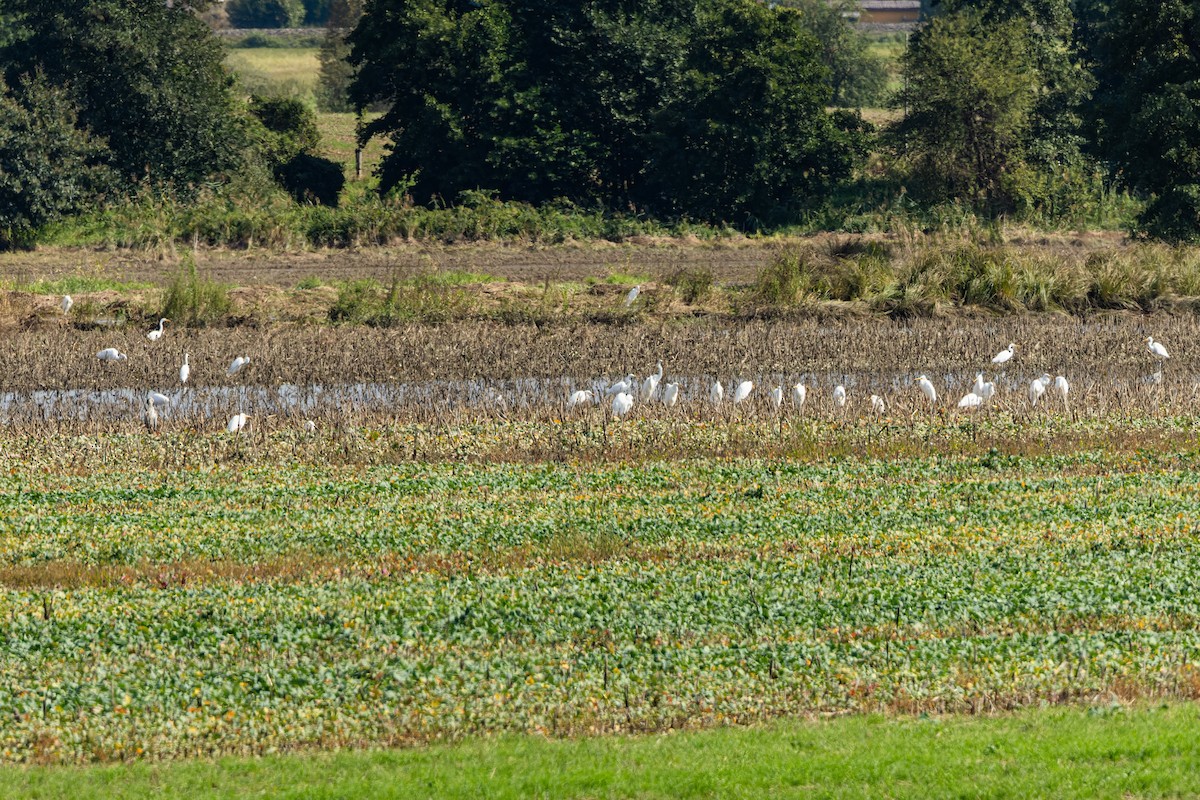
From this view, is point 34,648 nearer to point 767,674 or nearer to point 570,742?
point 570,742

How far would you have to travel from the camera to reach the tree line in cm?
5531

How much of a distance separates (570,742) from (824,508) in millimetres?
7889

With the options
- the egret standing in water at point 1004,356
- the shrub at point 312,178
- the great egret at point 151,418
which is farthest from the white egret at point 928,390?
the shrub at point 312,178

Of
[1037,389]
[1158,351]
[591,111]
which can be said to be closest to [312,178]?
[591,111]

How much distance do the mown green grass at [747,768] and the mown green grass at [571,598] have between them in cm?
50

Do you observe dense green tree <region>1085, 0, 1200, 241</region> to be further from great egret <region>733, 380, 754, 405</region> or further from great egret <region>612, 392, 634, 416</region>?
great egret <region>612, 392, 634, 416</region>

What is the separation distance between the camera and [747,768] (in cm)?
1041

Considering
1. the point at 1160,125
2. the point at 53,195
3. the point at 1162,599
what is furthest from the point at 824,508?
the point at 53,195

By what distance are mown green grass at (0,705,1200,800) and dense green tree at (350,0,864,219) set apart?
45.7 m

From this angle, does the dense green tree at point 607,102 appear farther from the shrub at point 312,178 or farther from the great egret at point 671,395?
the great egret at point 671,395

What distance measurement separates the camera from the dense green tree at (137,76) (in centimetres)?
5444

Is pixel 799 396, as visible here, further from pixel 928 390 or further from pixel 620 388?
pixel 620 388

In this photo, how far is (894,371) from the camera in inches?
1182

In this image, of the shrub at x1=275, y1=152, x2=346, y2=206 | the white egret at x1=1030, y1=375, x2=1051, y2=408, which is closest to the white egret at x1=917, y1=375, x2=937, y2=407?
the white egret at x1=1030, y1=375, x2=1051, y2=408
